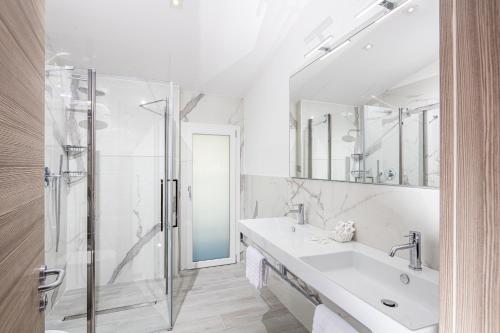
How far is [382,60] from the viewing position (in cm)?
155

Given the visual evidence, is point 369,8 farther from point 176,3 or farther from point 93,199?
point 93,199

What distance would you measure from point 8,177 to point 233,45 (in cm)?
251

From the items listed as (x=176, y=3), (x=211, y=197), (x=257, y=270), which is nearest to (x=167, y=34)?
(x=176, y=3)

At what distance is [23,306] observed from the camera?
27.3 inches

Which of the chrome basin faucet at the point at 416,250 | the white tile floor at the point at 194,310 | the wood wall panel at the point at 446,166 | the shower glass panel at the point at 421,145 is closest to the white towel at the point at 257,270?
the white tile floor at the point at 194,310

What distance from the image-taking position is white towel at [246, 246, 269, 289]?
193 centimetres

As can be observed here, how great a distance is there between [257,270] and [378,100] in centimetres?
143

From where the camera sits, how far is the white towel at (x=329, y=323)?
3.67 feet

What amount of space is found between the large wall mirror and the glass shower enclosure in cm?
147

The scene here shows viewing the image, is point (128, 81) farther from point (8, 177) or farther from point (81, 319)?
point (8, 177)

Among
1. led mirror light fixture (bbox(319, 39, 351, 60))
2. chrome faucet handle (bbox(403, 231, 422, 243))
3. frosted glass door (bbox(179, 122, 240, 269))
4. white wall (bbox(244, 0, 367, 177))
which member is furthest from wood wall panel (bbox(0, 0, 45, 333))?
frosted glass door (bbox(179, 122, 240, 269))

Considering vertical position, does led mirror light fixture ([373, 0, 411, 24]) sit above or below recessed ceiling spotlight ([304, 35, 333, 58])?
below

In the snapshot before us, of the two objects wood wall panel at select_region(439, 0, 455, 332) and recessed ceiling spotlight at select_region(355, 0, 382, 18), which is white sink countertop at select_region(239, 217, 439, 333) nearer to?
wood wall panel at select_region(439, 0, 455, 332)

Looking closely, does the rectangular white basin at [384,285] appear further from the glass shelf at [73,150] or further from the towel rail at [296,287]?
the glass shelf at [73,150]
